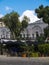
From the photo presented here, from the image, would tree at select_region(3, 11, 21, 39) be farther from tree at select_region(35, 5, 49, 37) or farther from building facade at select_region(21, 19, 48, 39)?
tree at select_region(35, 5, 49, 37)

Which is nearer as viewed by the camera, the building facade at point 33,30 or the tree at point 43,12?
the tree at point 43,12

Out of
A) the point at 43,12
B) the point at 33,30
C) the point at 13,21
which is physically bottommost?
the point at 33,30

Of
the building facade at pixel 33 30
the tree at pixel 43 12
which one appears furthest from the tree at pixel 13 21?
the tree at pixel 43 12

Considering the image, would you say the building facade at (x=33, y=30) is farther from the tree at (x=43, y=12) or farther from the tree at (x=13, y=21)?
the tree at (x=43, y=12)

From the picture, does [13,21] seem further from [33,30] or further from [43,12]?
[43,12]

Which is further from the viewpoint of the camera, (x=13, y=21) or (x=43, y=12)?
(x=13, y=21)

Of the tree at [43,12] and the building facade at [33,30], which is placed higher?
the tree at [43,12]

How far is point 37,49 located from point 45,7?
8.00 meters

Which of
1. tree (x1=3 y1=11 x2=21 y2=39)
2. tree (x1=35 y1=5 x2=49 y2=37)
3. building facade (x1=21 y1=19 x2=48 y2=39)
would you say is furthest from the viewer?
building facade (x1=21 y1=19 x2=48 y2=39)

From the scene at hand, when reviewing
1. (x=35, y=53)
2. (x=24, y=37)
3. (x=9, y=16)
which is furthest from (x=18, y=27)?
(x=35, y=53)

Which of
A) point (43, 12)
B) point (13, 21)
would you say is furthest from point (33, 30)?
point (43, 12)

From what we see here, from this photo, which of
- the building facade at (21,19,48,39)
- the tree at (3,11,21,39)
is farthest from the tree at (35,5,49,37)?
the building facade at (21,19,48,39)

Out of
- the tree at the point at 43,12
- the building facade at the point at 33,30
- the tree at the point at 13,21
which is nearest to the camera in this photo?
the tree at the point at 43,12

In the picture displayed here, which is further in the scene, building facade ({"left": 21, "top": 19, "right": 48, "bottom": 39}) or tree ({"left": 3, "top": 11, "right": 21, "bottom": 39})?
building facade ({"left": 21, "top": 19, "right": 48, "bottom": 39})
